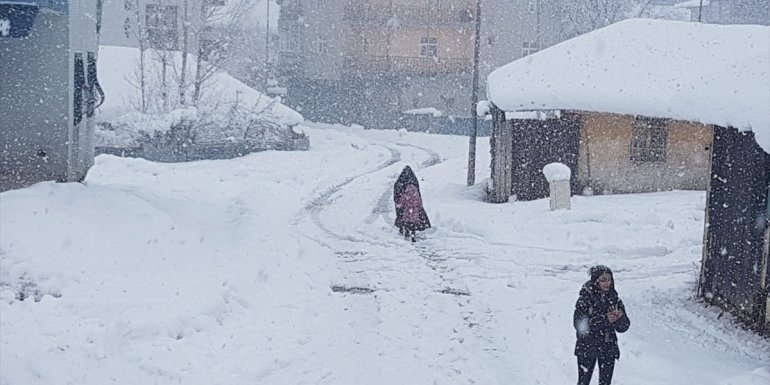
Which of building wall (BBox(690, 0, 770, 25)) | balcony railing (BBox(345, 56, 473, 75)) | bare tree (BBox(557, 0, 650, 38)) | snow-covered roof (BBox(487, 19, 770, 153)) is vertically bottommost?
snow-covered roof (BBox(487, 19, 770, 153))

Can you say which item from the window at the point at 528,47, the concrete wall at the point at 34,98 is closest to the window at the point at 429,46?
the window at the point at 528,47

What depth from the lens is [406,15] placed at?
49.2 m

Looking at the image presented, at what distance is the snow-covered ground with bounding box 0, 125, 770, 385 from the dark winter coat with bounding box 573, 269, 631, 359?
3.33ft

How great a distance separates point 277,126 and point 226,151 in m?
4.45

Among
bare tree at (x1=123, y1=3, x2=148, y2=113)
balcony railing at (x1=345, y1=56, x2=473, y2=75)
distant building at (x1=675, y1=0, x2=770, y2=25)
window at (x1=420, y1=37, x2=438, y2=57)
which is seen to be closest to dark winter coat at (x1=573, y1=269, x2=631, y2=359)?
bare tree at (x1=123, y1=3, x2=148, y2=113)

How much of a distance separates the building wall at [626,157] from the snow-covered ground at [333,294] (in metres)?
1.91

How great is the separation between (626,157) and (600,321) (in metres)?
14.3

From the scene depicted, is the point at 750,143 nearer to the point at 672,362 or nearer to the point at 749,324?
the point at 749,324

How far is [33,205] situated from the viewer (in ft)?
36.7

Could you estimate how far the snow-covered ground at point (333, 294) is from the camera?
26.2 feet

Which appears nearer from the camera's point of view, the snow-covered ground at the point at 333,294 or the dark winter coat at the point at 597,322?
the dark winter coat at the point at 597,322

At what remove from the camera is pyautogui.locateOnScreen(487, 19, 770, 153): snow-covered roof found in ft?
60.4

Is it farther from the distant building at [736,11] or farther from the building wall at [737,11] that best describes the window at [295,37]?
the building wall at [737,11]

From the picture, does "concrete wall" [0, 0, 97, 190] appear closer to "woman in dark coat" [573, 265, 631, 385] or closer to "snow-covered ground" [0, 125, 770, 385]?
"snow-covered ground" [0, 125, 770, 385]
